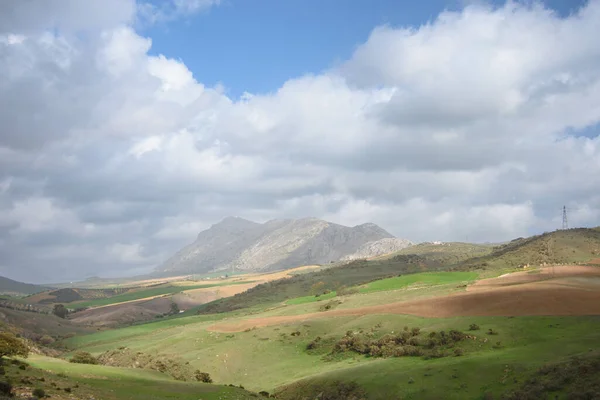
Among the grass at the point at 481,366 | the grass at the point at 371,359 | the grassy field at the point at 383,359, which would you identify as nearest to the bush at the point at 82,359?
the grass at the point at 371,359

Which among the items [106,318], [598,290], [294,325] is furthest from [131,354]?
[106,318]

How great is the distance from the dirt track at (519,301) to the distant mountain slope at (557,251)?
2837cm

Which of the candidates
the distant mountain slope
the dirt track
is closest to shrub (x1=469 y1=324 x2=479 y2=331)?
the dirt track

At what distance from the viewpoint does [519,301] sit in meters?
59.5

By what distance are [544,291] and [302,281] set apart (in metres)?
115

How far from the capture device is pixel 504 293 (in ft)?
214

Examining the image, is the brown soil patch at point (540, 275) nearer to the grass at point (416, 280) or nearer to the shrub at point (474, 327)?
the grass at point (416, 280)

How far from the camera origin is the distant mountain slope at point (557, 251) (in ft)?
372

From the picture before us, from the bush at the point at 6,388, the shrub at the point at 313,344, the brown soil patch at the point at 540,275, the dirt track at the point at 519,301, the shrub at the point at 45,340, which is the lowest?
the shrub at the point at 313,344

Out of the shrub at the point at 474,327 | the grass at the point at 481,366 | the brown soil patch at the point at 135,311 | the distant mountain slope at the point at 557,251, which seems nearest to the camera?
the grass at the point at 481,366

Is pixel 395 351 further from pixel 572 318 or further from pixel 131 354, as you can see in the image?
pixel 131 354

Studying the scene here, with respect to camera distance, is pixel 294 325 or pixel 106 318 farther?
pixel 106 318

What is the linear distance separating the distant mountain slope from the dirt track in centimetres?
2837

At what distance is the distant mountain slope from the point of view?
113500 mm
